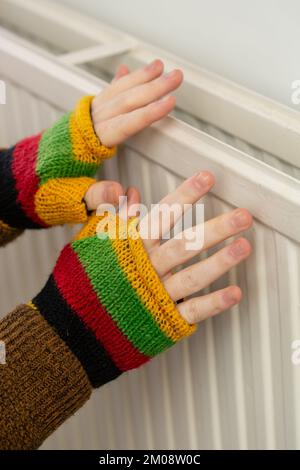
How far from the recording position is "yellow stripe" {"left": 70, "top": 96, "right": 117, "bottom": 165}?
2.22 ft

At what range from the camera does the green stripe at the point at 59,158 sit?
0.68 meters

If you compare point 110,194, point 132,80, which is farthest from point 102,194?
point 132,80

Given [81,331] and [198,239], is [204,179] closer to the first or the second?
[198,239]

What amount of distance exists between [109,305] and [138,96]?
174 millimetres

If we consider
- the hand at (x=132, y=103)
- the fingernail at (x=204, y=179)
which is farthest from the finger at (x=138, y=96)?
the fingernail at (x=204, y=179)

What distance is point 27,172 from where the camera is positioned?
0.70 metres

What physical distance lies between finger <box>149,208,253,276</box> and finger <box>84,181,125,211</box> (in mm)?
60

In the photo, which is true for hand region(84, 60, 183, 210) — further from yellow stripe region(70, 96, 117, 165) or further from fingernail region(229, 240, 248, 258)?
fingernail region(229, 240, 248, 258)

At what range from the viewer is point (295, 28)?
63cm

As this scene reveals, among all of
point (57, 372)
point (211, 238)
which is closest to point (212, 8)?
point (211, 238)

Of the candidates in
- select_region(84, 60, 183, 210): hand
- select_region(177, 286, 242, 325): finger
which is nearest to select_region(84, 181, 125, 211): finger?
select_region(84, 60, 183, 210): hand

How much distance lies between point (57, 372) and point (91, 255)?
0.33ft
